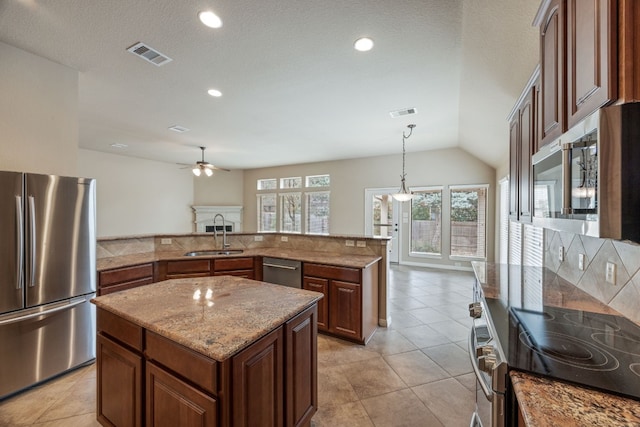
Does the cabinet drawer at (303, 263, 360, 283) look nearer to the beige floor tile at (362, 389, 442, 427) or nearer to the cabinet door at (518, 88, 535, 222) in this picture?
the beige floor tile at (362, 389, 442, 427)

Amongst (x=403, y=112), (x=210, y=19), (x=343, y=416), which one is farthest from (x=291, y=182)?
(x=343, y=416)

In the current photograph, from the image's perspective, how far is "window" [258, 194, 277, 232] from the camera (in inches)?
356

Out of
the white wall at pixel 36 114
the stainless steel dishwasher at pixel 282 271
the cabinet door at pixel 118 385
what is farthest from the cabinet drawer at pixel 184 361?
the white wall at pixel 36 114

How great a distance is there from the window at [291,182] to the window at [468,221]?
14.6ft

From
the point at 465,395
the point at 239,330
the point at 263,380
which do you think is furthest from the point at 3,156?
the point at 465,395

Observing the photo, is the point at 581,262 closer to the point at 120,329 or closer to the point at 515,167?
the point at 515,167

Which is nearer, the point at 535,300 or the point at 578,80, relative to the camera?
the point at 578,80

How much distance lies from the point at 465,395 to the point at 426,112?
3.42 meters

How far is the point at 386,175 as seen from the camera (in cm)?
699

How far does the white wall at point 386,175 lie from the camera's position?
6.03 metres

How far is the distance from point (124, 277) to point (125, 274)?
33mm

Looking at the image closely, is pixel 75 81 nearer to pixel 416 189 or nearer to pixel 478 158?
pixel 416 189

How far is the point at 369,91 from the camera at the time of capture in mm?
3109

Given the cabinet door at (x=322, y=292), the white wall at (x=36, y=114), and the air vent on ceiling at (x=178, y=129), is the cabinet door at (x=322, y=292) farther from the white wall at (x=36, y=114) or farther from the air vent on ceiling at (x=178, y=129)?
the air vent on ceiling at (x=178, y=129)
